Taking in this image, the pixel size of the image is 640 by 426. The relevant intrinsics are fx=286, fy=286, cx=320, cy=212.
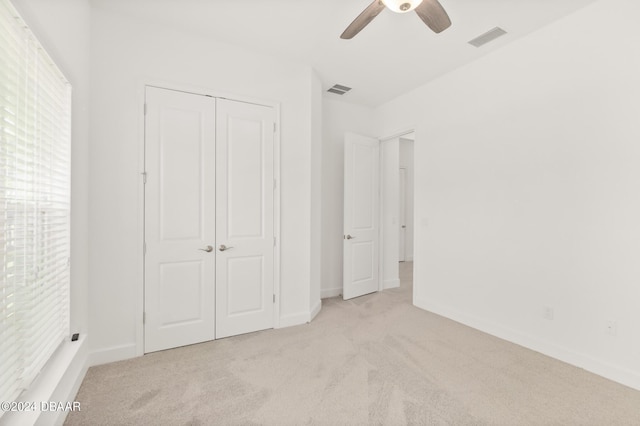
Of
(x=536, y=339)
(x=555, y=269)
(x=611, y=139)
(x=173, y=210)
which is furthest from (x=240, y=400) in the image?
(x=611, y=139)

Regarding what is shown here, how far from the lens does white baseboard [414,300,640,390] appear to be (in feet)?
6.87

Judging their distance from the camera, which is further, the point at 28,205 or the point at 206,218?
the point at 206,218

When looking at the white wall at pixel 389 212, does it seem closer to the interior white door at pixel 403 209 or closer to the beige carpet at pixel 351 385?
the beige carpet at pixel 351 385

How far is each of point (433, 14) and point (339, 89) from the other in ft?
6.93

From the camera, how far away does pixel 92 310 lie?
90.4 inches

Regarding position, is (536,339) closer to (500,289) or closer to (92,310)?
(500,289)

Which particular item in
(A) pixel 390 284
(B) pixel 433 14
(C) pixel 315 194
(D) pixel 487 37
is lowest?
(A) pixel 390 284

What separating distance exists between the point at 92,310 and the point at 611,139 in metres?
4.26

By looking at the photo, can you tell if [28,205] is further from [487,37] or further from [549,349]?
[549,349]

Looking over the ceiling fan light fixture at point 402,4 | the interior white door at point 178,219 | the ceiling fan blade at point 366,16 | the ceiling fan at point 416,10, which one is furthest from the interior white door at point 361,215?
the ceiling fan light fixture at point 402,4

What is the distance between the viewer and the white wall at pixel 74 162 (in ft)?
4.87

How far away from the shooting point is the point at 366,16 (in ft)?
6.08

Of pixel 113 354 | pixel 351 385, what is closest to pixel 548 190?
pixel 351 385

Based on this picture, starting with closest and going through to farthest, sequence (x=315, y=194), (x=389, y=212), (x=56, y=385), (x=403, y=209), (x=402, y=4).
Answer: (x=56, y=385)
(x=402, y=4)
(x=315, y=194)
(x=389, y=212)
(x=403, y=209)
